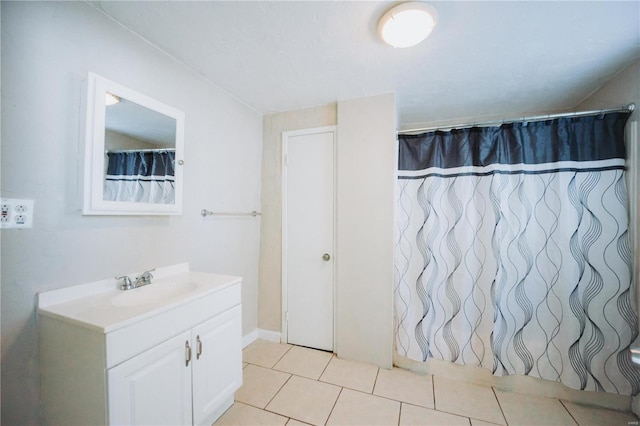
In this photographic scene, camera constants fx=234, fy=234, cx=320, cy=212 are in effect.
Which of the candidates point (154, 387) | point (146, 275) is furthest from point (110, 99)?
point (154, 387)

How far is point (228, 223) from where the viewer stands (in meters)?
2.01

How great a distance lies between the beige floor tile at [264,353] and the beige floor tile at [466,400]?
4.13ft

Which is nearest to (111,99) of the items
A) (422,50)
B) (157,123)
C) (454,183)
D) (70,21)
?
(157,123)

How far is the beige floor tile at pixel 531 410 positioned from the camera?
144cm

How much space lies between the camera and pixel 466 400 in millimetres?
1601

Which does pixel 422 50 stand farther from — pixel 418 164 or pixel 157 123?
pixel 157 123

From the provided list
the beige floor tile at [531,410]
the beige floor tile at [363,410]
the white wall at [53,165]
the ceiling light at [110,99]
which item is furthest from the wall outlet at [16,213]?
the beige floor tile at [531,410]

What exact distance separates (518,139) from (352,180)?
47.7 inches

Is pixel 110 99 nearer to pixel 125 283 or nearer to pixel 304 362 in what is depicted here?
pixel 125 283

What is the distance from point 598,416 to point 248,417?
2.19 metres

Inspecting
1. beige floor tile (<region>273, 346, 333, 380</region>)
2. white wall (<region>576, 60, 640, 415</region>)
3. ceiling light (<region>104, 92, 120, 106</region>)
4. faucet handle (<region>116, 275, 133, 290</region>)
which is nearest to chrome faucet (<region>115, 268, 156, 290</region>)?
faucet handle (<region>116, 275, 133, 290</region>)

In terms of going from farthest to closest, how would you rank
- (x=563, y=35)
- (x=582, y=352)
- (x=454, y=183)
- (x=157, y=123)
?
1. (x=454, y=183)
2. (x=582, y=352)
3. (x=157, y=123)
4. (x=563, y=35)

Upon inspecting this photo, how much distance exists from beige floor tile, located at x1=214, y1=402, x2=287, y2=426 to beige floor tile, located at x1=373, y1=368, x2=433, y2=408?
70cm

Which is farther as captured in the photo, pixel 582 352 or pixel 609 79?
pixel 609 79
